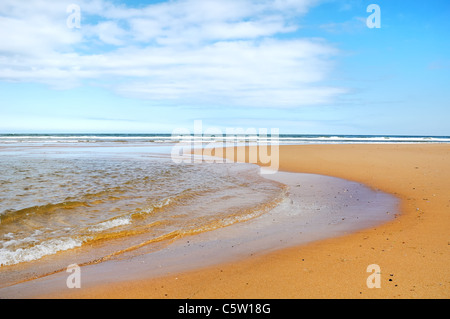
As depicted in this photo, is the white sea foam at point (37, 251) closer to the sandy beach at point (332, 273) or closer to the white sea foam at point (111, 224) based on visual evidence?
the white sea foam at point (111, 224)

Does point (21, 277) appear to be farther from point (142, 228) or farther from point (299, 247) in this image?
point (299, 247)

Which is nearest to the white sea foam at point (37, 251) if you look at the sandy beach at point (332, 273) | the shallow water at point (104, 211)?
the shallow water at point (104, 211)

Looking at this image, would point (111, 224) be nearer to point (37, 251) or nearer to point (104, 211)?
point (104, 211)

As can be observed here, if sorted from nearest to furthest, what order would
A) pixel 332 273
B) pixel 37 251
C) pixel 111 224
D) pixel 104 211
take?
1. pixel 332 273
2. pixel 37 251
3. pixel 111 224
4. pixel 104 211

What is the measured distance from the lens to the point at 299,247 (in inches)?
197

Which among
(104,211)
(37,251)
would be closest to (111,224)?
(104,211)

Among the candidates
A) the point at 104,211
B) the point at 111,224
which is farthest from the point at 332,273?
the point at 104,211

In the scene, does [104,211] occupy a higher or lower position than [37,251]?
higher

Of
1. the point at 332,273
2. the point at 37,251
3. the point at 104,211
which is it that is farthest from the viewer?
the point at 104,211

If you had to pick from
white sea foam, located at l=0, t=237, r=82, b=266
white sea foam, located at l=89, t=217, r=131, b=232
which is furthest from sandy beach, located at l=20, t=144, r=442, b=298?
white sea foam, located at l=89, t=217, r=131, b=232

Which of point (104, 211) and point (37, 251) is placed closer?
point (37, 251)

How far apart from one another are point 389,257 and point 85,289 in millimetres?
4113
